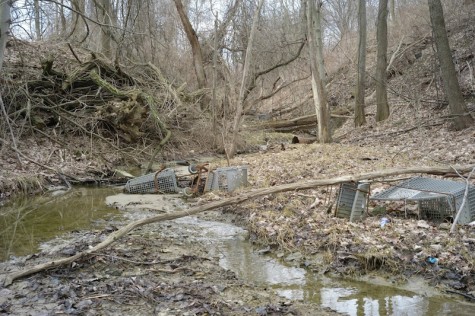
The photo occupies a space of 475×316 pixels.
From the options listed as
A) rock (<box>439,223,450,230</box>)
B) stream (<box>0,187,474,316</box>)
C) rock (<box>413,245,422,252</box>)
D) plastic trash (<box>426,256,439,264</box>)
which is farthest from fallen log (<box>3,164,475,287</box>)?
plastic trash (<box>426,256,439,264</box>)

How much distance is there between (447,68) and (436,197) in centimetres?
756

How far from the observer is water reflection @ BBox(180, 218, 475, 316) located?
3.98 meters

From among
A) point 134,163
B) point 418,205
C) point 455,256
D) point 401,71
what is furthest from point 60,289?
point 401,71

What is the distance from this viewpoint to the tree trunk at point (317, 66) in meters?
14.0

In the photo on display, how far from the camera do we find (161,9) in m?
21.6

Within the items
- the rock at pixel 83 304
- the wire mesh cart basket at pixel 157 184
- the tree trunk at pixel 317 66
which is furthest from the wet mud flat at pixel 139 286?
the tree trunk at pixel 317 66

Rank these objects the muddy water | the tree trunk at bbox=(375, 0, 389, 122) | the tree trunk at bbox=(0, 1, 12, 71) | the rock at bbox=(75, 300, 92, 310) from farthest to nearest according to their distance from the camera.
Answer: the tree trunk at bbox=(375, 0, 389, 122)
the muddy water
the rock at bbox=(75, 300, 92, 310)
the tree trunk at bbox=(0, 1, 12, 71)

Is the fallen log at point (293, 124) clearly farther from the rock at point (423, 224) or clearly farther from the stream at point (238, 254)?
the rock at point (423, 224)

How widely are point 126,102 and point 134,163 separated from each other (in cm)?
197

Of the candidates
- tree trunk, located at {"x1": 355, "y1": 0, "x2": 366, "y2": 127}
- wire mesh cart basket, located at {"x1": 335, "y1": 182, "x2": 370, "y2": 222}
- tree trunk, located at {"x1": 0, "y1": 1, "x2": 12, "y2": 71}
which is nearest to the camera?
tree trunk, located at {"x1": 0, "y1": 1, "x2": 12, "y2": 71}

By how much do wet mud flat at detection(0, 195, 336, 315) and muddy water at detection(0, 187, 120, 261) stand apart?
1.66ft

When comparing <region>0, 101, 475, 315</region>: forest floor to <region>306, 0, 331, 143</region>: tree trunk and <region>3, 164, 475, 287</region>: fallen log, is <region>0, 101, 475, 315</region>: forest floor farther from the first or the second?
<region>306, 0, 331, 143</region>: tree trunk

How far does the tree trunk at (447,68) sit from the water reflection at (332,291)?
8.56 m

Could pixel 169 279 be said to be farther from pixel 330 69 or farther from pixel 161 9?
pixel 330 69
